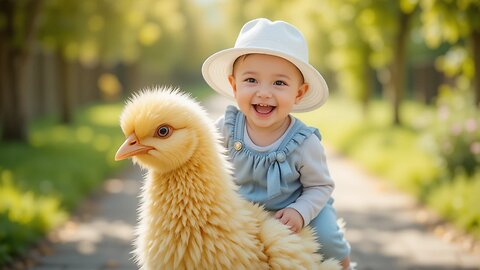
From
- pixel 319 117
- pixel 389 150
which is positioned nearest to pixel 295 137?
pixel 389 150

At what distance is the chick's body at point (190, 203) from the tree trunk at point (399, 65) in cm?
1230

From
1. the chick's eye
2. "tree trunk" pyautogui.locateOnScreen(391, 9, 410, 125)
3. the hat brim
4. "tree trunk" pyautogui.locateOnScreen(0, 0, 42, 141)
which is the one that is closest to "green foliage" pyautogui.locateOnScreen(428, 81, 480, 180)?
"tree trunk" pyautogui.locateOnScreen(391, 9, 410, 125)

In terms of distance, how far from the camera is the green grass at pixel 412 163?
293 inches

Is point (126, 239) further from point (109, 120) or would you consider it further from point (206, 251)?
point (109, 120)

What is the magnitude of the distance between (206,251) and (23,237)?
3.96 metres

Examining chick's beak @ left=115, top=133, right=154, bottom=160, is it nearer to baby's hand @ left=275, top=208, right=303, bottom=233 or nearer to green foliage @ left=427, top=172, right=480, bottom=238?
baby's hand @ left=275, top=208, right=303, bottom=233

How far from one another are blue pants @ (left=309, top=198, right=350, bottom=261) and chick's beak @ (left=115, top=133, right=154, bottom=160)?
990 millimetres

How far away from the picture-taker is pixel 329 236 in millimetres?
3160

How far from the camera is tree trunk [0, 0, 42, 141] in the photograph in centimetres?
1243

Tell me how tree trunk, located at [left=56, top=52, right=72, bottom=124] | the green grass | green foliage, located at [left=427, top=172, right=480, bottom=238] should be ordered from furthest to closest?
tree trunk, located at [left=56, top=52, right=72, bottom=124] < the green grass < green foliage, located at [left=427, top=172, right=480, bottom=238]

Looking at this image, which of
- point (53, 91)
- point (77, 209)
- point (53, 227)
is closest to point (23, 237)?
point (53, 227)

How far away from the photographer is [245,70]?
303 cm

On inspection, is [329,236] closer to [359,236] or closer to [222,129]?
[222,129]

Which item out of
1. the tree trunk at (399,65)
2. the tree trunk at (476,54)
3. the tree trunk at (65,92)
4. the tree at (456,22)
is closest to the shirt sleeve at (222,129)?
the tree at (456,22)
